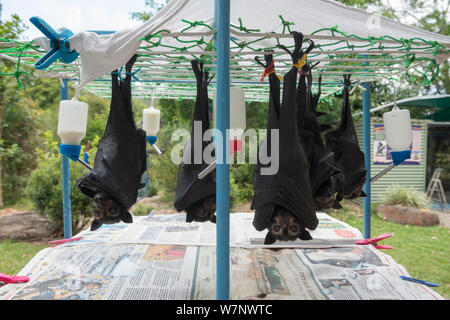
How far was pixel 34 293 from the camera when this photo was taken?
1440 millimetres

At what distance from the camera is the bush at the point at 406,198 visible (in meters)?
5.28

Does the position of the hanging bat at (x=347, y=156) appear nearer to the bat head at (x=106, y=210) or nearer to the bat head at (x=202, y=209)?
the bat head at (x=202, y=209)

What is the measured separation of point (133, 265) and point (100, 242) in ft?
1.61

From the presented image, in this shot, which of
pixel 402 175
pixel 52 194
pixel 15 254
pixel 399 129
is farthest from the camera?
pixel 402 175

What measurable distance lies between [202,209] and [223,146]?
0.38 m

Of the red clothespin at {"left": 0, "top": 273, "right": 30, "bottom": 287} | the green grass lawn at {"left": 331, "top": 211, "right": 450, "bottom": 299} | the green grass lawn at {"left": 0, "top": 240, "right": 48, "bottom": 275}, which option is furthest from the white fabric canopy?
the green grass lawn at {"left": 0, "top": 240, "right": 48, "bottom": 275}

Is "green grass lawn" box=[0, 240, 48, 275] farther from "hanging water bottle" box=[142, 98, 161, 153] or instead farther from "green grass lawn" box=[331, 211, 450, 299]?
"green grass lawn" box=[331, 211, 450, 299]

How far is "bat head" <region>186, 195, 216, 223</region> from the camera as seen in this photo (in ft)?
3.98

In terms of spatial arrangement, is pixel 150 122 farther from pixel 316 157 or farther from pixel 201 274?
pixel 316 157

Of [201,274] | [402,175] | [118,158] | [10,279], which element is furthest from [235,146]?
→ [402,175]

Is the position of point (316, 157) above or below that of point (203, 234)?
above

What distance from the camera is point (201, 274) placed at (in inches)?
67.3

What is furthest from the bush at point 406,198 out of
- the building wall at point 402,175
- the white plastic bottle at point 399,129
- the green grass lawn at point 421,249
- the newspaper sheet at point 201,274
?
the white plastic bottle at point 399,129

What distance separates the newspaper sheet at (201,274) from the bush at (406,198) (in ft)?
13.0
